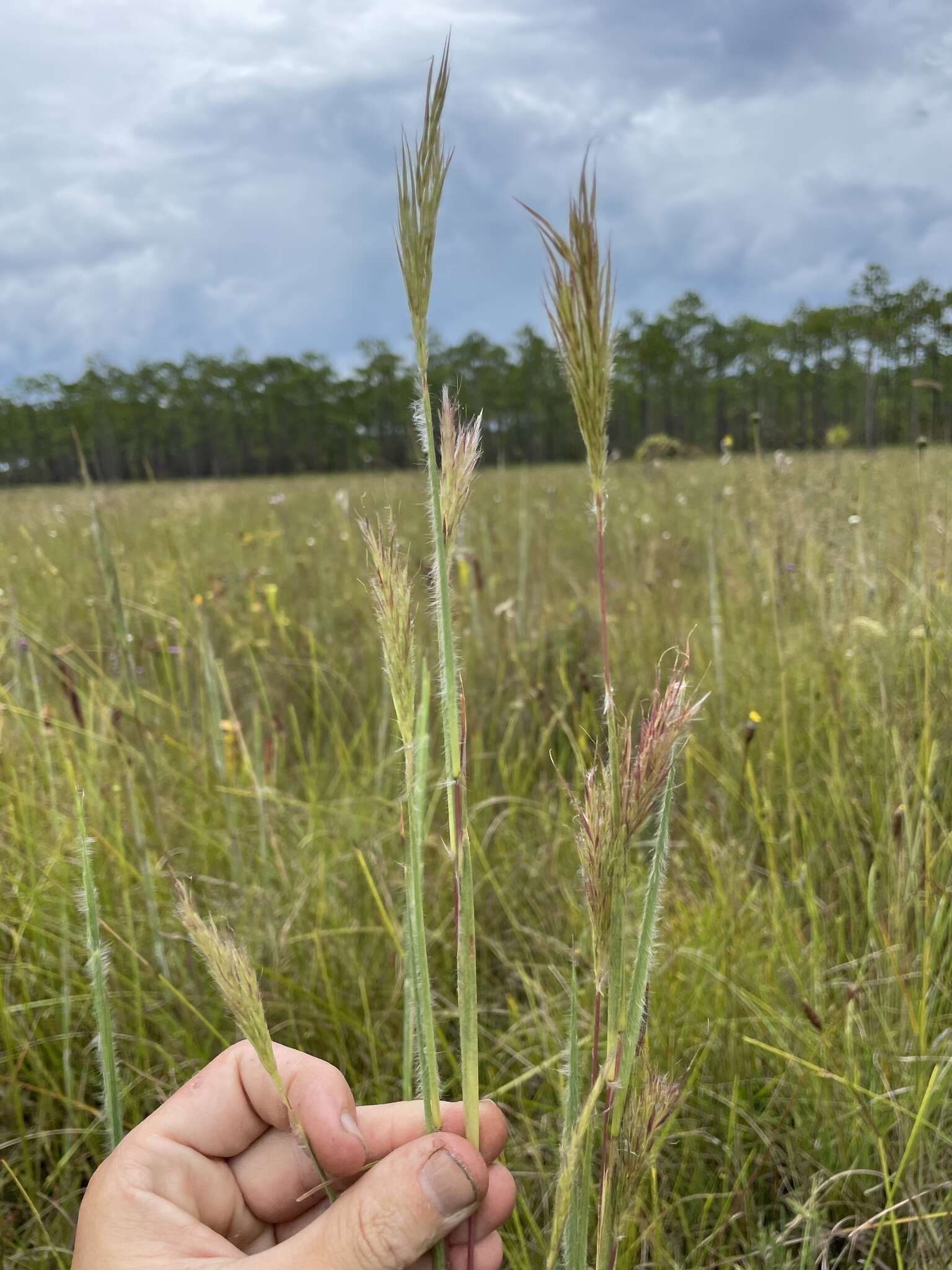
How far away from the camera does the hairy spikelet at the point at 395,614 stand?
47 cm

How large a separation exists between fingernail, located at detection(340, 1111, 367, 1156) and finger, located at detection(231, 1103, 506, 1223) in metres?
0.02

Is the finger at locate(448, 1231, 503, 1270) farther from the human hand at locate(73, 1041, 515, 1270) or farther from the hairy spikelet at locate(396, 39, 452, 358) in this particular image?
the hairy spikelet at locate(396, 39, 452, 358)

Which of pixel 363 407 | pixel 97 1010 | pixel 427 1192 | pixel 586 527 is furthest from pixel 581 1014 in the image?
pixel 363 407

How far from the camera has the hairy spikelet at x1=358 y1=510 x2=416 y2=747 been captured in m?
0.47

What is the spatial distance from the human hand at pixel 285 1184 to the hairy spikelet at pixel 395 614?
1.10 feet

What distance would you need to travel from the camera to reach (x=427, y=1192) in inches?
24.1

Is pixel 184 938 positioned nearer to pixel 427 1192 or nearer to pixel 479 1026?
pixel 479 1026

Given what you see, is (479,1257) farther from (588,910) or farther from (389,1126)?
(588,910)

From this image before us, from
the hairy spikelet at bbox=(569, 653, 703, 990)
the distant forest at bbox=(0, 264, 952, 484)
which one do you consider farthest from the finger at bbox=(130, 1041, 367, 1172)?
the distant forest at bbox=(0, 264, 952, 484)

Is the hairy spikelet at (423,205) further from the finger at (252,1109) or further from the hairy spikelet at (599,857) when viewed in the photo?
the finger at (252,1109)

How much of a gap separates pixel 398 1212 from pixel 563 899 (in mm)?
1261

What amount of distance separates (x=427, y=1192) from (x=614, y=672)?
2.42m

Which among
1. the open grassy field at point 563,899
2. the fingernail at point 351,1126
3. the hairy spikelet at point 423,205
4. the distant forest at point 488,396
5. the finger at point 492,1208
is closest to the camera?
the hairy spikelet at point 423,205

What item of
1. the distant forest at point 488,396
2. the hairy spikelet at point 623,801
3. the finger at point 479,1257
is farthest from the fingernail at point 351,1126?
the distant forest at point 488,396
